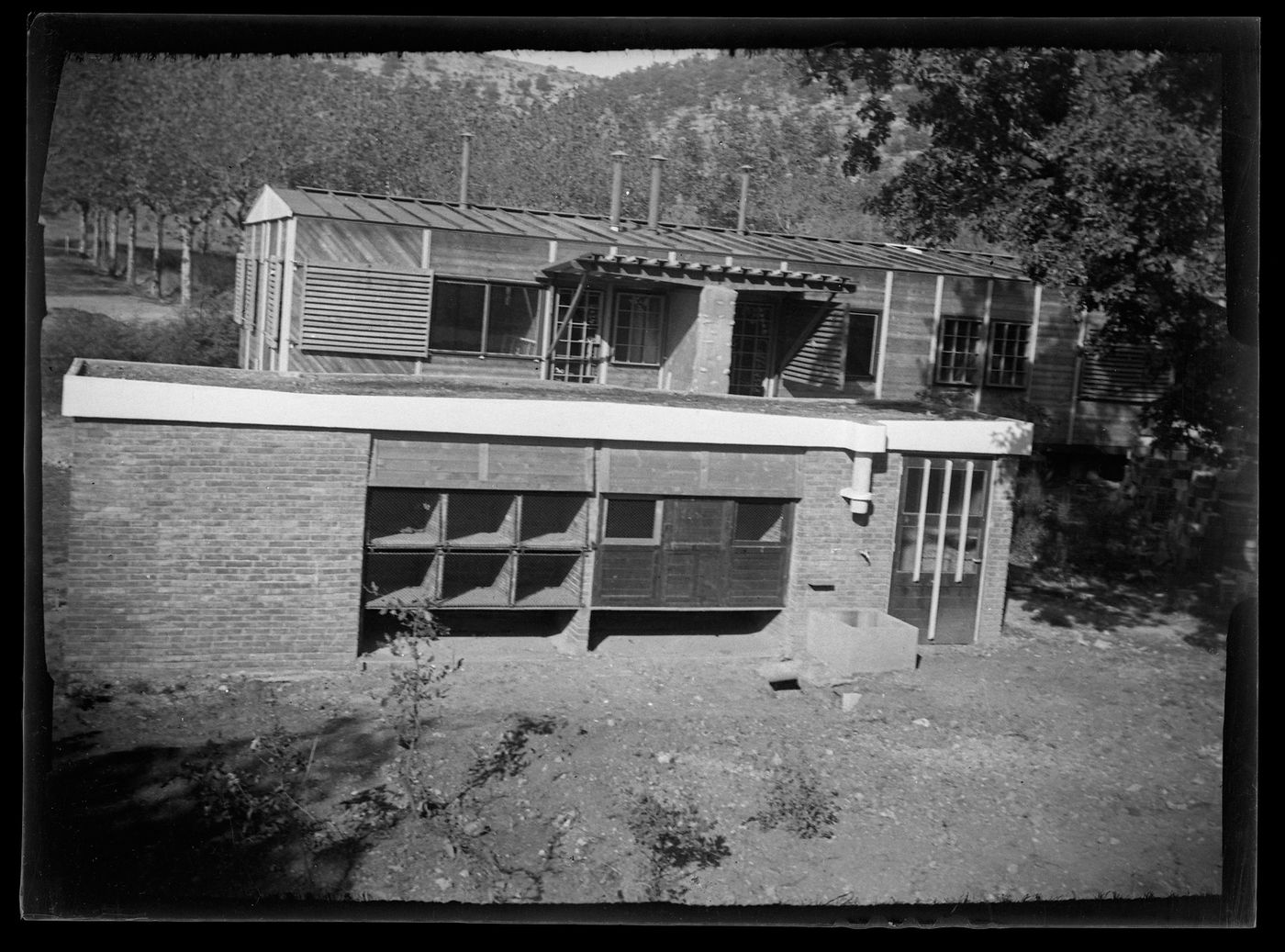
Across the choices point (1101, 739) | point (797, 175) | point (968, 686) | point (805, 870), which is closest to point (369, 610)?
point (805, 870)

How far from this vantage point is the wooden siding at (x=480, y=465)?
10047 millimetres

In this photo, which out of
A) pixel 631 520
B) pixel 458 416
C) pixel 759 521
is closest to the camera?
pixel 458 416

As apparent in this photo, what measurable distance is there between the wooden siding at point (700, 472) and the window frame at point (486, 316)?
688 centimetres

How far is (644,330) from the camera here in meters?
17.8

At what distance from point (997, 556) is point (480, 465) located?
5.56 m

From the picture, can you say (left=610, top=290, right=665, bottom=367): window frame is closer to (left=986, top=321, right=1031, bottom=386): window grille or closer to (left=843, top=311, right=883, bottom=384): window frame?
(left=843, top=311, right=883, bottom=384): window frame

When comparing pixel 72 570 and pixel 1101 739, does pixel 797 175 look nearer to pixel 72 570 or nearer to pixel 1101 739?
pixel 1101 739

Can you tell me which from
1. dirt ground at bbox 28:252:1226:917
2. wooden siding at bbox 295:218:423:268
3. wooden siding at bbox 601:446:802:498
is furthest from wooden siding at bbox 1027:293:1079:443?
wooden siding at bbox 295:218:423:268

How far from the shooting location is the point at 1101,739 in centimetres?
1007

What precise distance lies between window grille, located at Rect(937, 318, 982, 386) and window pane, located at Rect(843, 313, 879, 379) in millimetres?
1236

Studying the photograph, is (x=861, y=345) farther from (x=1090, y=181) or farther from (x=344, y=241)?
(x=1090, y=181)

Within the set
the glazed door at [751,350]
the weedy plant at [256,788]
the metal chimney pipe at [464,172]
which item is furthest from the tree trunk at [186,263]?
the weedy plant at [256,788]

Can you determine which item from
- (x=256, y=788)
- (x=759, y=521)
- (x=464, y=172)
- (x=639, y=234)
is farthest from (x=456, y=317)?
(x=256, y=788)

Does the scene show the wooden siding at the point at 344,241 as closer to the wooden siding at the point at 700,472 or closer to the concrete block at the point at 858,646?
the wooden siding at the point at 700,472
